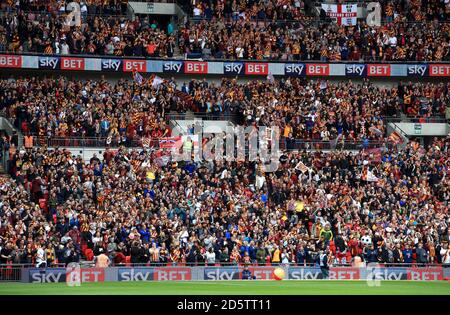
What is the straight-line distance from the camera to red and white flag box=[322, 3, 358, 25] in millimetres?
57219

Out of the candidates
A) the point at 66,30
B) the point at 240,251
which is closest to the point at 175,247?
the point at 240,251

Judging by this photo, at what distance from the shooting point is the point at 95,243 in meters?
39.1

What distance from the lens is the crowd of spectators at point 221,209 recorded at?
3925cm

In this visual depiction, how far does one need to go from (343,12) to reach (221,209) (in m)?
19.4

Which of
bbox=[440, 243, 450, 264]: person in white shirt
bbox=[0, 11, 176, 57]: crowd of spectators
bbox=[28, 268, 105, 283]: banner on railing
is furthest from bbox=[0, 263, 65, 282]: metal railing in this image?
bbox=[0, 11, 176, 57]: crowd of spectators

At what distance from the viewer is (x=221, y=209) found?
43062 mm

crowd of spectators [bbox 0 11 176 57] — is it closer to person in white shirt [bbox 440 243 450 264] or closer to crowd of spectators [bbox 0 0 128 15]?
crowd of spectators [bbox 0 0 128 15]

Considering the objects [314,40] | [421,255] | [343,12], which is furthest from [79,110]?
[343,12]

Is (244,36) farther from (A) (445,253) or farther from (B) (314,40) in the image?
(A) (445,253)

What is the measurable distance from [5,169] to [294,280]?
14.5m

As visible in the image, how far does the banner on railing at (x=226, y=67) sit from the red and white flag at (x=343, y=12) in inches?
133

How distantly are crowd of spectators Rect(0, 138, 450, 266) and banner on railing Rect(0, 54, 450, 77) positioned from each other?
730cm
